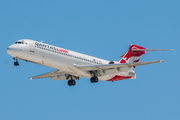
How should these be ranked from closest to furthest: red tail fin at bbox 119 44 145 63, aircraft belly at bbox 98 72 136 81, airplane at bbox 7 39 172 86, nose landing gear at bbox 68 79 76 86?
airplane at bbox 7 39 172 86 → aircraft belly at bbox 98 72 136 81 → nose landing gear at bbox 68 79 76 86 → red tail fin at bbox 119 44 145 63

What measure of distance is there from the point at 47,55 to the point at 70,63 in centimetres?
303

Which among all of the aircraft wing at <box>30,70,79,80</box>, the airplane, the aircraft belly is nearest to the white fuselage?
the airplane

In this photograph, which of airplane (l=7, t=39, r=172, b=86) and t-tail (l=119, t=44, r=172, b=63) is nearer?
airplane (l=7, t=39, r=172, b=86)

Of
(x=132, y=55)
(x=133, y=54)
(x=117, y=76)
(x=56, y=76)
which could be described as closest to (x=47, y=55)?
(x=56, y=76)

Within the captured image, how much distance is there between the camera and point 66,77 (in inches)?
1762

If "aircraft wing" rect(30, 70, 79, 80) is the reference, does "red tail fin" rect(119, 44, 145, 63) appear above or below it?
above

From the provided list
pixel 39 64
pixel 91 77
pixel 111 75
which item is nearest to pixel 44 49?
pixel 39 64

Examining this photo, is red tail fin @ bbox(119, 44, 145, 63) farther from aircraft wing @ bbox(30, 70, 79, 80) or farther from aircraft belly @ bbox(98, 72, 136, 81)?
aircraft wing @ bbox(30, 70, 79, 80)

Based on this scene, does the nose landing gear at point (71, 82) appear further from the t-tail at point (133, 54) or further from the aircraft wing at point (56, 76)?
the t-tail at point (133, 54)

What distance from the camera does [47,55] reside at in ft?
124

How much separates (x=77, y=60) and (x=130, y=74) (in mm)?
8708

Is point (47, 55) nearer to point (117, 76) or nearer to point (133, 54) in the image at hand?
point (117, 76)

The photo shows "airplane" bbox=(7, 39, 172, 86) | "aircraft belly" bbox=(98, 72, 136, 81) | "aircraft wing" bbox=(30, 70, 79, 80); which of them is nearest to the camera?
"airplane" bbox=(7, 39, 172, 86)

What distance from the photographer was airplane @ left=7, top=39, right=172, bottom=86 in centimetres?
3716
